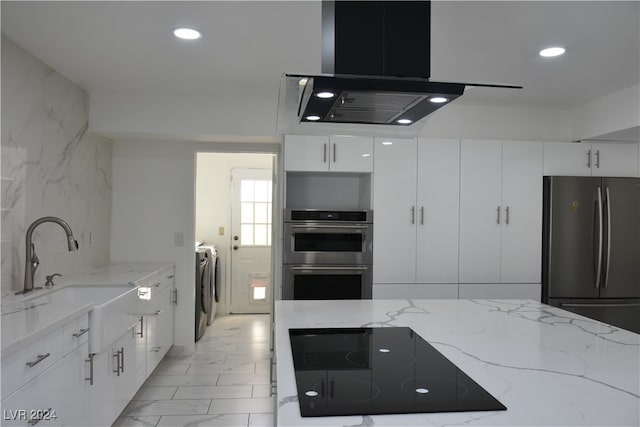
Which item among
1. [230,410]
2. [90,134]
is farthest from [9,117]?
[230,410]

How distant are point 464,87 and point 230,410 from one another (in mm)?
2622

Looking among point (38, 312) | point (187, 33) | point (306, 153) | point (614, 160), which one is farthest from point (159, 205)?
point (614, 160)

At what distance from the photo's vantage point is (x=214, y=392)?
3672 mm

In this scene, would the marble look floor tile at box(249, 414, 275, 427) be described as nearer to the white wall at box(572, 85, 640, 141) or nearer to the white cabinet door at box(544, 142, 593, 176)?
the white cabinet door at box(544, 142, 593, 176)

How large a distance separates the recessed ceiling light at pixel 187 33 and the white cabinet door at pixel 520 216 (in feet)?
8.60

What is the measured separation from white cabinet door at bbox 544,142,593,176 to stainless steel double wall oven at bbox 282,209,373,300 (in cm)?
157

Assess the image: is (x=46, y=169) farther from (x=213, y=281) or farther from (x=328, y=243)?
(x=213, y=281)

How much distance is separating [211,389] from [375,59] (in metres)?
2.88

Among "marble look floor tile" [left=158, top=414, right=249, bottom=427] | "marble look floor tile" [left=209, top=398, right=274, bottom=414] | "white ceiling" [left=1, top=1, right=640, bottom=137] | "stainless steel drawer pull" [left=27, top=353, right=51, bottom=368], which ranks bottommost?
"marble look floor tile" [left=158, top=414, right=249, bottom=427]

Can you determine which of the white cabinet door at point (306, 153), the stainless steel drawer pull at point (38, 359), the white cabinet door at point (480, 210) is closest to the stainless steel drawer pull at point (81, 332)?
the stainless steel drawer pull at point (38, 359)

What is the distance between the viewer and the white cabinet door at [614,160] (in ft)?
13.8

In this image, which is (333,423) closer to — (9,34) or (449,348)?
(449,348)

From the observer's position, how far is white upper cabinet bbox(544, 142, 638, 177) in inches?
164

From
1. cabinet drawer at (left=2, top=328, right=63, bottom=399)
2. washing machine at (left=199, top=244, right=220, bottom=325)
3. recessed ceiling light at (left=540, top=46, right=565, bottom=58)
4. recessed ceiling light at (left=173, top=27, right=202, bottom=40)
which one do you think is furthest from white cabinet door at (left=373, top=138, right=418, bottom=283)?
cabinet drawer at (left=2, top=328, right=63, bottom=399)
